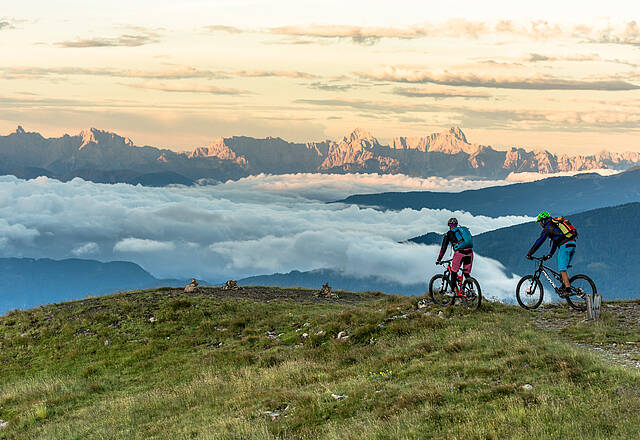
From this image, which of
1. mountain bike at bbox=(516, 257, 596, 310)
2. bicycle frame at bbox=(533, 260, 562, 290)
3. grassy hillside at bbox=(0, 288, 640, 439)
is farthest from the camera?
bicycle frame at bbox=(533, 260, 562, 290)

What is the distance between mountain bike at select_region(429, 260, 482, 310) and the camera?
24.6 m

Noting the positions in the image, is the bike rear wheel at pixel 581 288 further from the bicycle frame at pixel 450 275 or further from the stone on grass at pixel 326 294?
the stone on grass at pixel 326 294

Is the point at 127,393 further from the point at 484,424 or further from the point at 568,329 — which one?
the point at 568,329

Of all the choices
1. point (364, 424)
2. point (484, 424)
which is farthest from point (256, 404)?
point (484, 424)

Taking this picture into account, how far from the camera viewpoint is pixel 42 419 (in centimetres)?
1884

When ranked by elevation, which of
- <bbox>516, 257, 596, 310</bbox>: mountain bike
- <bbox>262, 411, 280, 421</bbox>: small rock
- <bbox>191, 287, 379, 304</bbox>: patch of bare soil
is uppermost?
<bbox>516, 257, 596, 310</bbox>: mountain bike

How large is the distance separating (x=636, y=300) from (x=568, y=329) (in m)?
9.87

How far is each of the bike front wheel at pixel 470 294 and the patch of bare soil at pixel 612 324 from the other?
8.13ft

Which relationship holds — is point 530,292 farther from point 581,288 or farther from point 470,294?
point 470,294

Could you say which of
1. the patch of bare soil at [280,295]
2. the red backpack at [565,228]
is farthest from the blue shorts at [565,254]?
the patch of bare soil at [280,295]

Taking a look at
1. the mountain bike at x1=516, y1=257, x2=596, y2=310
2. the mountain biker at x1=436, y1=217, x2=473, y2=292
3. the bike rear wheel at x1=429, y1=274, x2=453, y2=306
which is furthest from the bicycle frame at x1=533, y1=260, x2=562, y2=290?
the bike rear wheel at x1=429, y1=274, x2=453, y2=306

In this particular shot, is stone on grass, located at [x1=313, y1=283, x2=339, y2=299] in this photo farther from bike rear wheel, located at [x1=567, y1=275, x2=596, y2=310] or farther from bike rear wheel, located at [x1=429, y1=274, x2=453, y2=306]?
bike rear wheel, located at [x1=567, y1=275, x2=596, y2=310]

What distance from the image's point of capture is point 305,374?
60.7ft

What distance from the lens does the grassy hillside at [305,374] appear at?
40.4ft
